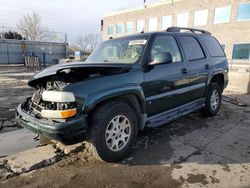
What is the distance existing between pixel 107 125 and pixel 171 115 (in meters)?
1.48

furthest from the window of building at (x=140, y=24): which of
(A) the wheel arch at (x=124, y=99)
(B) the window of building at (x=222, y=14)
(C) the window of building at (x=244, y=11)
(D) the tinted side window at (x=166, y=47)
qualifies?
(A) the wheel arch at (x=124, y=99)

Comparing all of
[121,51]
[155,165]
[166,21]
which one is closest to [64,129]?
[155,165]

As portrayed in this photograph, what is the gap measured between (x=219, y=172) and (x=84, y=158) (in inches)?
76.2

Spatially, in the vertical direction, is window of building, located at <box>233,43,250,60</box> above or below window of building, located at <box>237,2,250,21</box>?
below

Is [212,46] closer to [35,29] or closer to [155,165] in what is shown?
[155,165]

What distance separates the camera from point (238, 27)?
2002 cm

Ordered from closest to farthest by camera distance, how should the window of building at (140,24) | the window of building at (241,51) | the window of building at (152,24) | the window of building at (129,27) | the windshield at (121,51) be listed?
1. the windshield at (121,51)
2. the window of building at (241,51)
3. the window of building at (152,24)
4. the window of building at (140,24)
5. the window of building at (129,27)

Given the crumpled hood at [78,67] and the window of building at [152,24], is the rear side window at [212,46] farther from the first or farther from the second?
the window of building at [152,24]

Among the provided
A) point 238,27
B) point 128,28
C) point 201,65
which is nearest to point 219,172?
point 201,65

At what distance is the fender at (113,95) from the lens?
269cm

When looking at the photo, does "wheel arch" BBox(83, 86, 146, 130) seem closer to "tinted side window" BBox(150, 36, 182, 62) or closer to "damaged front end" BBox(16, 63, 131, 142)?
"damaged front end" BBox(16, 63, 131, 142)

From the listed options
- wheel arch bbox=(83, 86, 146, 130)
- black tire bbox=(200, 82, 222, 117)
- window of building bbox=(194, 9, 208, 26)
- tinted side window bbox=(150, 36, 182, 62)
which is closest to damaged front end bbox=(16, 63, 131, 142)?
wheel arch bbox=(83, 86, 146, 130)

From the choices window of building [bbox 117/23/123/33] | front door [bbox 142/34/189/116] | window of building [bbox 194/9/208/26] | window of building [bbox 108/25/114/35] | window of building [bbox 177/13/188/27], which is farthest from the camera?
window of building [bbox 108/25/114/35]

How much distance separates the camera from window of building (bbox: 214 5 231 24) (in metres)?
20.7
